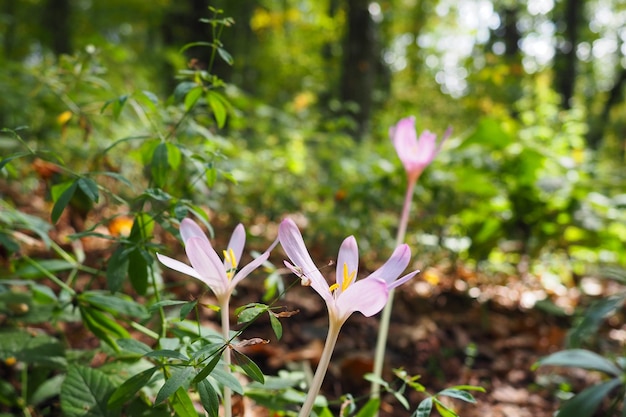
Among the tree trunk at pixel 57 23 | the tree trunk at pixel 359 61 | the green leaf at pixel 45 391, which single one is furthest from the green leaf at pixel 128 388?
the tree trunk at pixel 57 23

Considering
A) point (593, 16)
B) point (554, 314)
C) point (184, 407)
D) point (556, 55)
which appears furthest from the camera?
point (593, 16)

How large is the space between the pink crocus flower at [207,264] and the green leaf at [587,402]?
2.15ft

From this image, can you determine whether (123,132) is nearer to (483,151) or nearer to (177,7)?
(483,151)

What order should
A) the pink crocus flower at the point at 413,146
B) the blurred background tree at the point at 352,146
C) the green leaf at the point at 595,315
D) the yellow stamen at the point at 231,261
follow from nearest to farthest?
the yellow stamen at the point at 231,261 → the green leaf at the point at 595,315 → the pink crocus flower at the point at 413,146 → the blurred background tree at the point at 352,146

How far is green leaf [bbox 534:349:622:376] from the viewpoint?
1050 millimetres

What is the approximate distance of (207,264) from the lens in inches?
28.1

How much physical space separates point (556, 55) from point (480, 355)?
51.1ft

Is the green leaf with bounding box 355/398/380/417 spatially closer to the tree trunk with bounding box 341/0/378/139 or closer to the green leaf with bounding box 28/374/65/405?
the green leaf with bounding box 28/374/65/405

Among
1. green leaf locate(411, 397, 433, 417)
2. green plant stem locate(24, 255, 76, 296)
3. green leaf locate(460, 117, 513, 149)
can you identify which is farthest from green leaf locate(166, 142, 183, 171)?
green leaf locate(460, 117, 513, 149)

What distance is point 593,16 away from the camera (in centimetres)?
2075

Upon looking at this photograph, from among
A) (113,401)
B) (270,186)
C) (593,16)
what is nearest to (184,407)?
(113,401)

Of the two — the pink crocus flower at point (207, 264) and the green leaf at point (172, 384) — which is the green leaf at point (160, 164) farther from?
the green leaf at point (172, 384)

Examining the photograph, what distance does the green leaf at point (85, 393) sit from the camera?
91 cm

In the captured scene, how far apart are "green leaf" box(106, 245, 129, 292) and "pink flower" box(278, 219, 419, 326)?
0.39 metres
